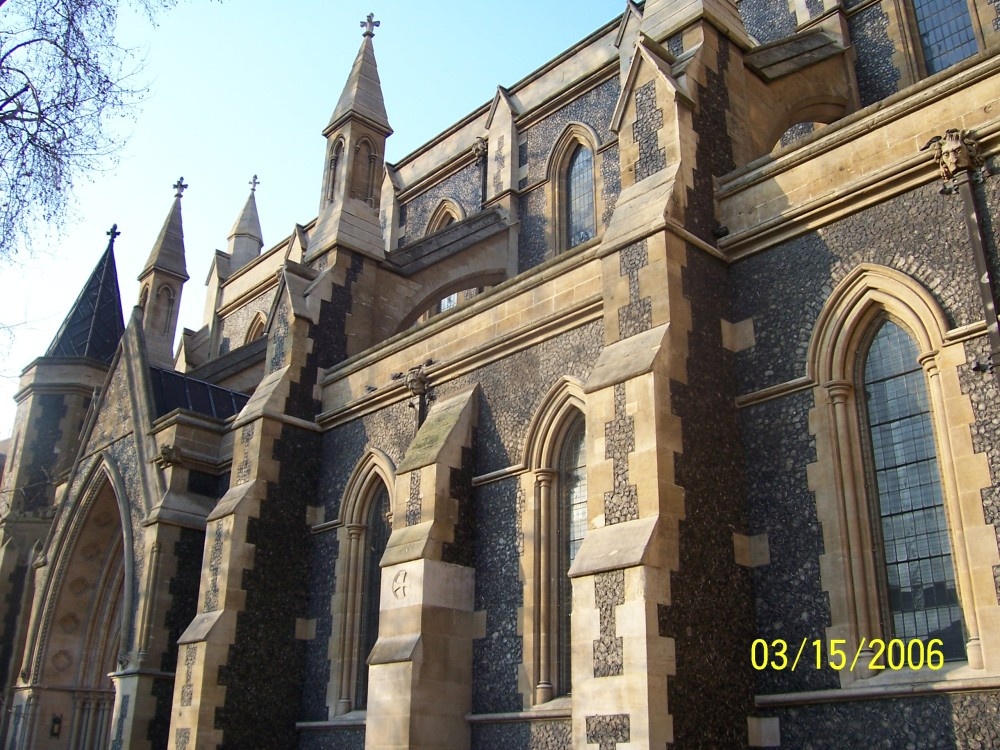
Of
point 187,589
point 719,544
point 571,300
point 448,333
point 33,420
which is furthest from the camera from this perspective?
point 33,420

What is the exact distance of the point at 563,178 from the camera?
21.1 meters

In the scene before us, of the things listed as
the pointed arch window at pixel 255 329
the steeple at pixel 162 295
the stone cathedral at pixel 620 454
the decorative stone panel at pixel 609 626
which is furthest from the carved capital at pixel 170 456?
the pointed arch window at pixel 255 329

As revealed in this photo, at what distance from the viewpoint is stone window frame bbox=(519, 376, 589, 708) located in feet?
38.5

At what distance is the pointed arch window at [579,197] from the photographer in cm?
2019

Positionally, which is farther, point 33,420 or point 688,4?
point 33,420

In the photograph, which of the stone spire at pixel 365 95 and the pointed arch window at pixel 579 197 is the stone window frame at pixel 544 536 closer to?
the pointed arch window at pixel 579 197

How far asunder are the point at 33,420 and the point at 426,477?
52.3 feet

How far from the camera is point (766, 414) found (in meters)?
10.7

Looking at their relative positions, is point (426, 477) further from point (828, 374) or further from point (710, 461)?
point (828, 374)

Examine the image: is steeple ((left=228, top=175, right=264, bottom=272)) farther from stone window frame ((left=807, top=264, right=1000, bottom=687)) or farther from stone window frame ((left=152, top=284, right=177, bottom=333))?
stone window frame ((left=807, top=264, right=1000, bottom=687))

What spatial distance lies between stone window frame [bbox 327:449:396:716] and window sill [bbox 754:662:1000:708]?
6938 mm

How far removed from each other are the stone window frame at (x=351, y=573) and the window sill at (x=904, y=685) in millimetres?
6938

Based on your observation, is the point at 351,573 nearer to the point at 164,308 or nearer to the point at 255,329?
the point at 164,308

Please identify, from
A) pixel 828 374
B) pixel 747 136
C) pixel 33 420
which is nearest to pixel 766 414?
pixel 828 374
